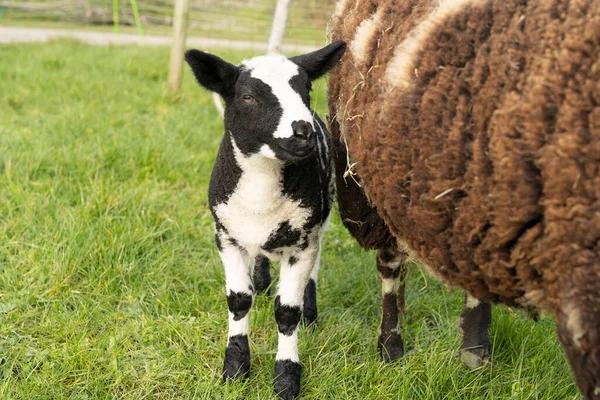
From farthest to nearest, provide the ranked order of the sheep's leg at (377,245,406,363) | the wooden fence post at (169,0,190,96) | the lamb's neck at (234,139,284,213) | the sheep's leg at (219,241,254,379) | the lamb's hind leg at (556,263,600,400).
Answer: the wooden fence post at (169,0,190,96) < the sheep's leg at (377,245,406,363) < the sheep's leg at (219,241,254,379) < the lamb's neck at (234,139,284,213) < the lamb's hind leg at (556,263,600,400)

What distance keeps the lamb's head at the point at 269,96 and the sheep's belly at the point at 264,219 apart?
0.85 feet

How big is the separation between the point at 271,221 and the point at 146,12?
9420 millimetres

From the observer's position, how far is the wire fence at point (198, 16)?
31.6 feet

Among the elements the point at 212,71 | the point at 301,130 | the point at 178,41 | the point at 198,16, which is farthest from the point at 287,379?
the point at 198,16

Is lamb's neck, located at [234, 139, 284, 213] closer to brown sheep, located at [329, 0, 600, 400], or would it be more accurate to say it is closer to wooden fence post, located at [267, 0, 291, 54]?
brown sheep, located at [329, 0, 600, 400]

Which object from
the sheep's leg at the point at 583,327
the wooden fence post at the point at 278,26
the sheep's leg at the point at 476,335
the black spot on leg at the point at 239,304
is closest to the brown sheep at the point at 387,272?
the sheep's leg at the point at 476,335

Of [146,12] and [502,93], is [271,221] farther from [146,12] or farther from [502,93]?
[146,12]

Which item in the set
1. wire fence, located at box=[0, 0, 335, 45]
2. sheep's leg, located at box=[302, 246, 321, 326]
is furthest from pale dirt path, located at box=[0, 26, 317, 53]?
sheep's leg, located at box=[302, 246, 321, 326]

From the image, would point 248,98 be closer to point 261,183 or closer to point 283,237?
point 261,183

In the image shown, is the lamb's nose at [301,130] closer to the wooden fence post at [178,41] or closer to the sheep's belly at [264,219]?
the sheep's belly at [264,219]

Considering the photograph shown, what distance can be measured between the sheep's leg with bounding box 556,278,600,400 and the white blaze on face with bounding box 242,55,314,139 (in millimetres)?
1321

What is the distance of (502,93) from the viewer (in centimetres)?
188

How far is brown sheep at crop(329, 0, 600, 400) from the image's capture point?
5.63ft

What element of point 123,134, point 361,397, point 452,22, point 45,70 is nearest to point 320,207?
point 361,397
